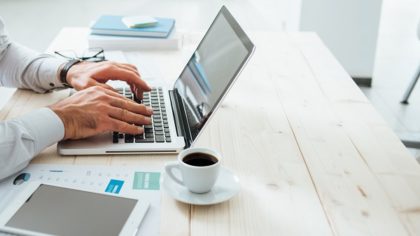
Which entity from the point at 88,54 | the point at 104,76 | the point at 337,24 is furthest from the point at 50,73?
the point at 337,24

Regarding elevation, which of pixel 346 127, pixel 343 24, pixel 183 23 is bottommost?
pixel 183 23

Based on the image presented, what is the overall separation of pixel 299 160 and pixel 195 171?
27 centimetres

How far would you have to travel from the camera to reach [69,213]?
0.78 metres

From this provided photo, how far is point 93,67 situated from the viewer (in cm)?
130

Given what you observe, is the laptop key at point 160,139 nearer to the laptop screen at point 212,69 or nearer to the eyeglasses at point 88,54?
the laptop screen at point 212,69

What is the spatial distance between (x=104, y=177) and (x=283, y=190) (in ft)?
1.05

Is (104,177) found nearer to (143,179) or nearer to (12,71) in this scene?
(143,179)

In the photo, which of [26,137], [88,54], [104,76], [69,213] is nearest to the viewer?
[69,213]

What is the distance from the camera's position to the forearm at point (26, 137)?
902 mm

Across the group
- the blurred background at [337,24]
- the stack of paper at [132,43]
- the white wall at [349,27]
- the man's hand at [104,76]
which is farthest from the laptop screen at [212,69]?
the white wall at [349,27]

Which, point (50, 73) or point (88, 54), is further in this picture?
point (88, 54)

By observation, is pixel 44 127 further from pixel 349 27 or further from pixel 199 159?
pixel 349 27

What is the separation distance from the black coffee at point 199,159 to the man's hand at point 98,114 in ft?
0.73

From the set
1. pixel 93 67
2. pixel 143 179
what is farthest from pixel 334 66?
pixel 143 179
